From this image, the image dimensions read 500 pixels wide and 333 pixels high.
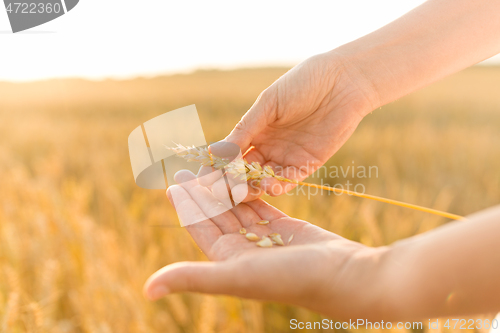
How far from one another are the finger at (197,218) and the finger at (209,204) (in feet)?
0.11

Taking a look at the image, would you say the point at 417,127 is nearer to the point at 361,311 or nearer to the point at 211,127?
the point at 211,127

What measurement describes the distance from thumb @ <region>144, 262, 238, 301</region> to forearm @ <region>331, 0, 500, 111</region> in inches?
50.8

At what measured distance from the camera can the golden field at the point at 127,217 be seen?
1311 mm

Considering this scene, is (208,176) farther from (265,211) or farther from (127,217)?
(127,217)

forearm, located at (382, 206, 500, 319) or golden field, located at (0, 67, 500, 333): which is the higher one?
forearm, located at (382, 206, 500, 319)

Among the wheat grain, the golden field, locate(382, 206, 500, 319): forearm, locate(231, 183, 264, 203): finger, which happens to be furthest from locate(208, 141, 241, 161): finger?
locate(382, 206, 500, 319): forearm

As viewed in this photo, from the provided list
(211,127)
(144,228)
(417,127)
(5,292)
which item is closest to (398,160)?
(417,127)

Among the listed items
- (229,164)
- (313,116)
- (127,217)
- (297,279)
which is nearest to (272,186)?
(229,164)

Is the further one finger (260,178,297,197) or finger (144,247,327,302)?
finger (260,178,297,197)

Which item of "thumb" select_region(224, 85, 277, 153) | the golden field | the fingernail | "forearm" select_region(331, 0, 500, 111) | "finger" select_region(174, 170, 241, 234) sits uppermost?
"forearm" select_region(331, 0, 500, 111)

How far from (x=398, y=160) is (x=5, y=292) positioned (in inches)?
136

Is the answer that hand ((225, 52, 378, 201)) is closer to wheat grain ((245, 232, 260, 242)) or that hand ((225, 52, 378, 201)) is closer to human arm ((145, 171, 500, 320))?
wheat grain ((245, 232, 260, 242))

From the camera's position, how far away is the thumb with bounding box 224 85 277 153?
4.72 ft

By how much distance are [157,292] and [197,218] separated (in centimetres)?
48
